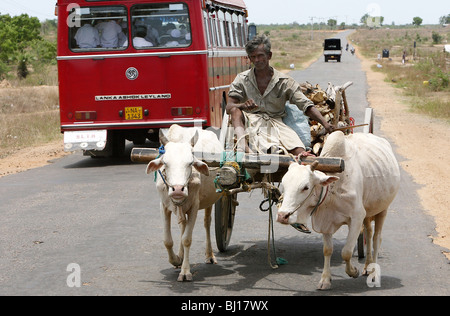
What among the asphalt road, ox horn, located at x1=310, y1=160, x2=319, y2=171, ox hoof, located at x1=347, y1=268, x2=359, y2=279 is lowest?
the asphalt road

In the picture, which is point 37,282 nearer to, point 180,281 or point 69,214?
point 180,281

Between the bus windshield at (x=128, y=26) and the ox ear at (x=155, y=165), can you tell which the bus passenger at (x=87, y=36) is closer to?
the bus windshield at (x=128, y=26)

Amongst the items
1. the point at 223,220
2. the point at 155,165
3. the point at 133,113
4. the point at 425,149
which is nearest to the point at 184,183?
the point at 155,165

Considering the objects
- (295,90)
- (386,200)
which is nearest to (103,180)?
(295,90)

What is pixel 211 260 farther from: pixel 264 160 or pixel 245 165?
pixel 264 160

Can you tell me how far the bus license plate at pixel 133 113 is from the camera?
13.9 metres

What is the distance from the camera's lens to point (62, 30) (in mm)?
13859

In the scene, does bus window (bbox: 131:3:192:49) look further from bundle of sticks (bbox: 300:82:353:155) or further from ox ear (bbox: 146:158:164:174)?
ox ear (bbox: 146:158:164:174)

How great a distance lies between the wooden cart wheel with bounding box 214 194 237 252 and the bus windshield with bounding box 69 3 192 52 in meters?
6.93

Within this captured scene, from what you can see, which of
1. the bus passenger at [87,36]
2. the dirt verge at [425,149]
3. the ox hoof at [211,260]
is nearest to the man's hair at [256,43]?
the ox hoof at [211,260]

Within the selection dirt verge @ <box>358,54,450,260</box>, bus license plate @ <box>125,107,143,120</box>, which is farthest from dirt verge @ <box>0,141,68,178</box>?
dirt verge @ <box>358,54,450,260</box>

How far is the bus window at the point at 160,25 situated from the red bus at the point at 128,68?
0.06ft

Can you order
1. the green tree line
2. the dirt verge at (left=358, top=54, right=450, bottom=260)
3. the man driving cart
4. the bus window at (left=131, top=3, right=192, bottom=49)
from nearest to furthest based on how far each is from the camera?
the man driving cart → the dirt verge at (left=358, top=54, right=450, bottom=260) → the bus window at (left=131, top=3, right=192, bottom=49) → the green tree line

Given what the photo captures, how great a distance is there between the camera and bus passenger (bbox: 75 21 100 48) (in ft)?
45.5
